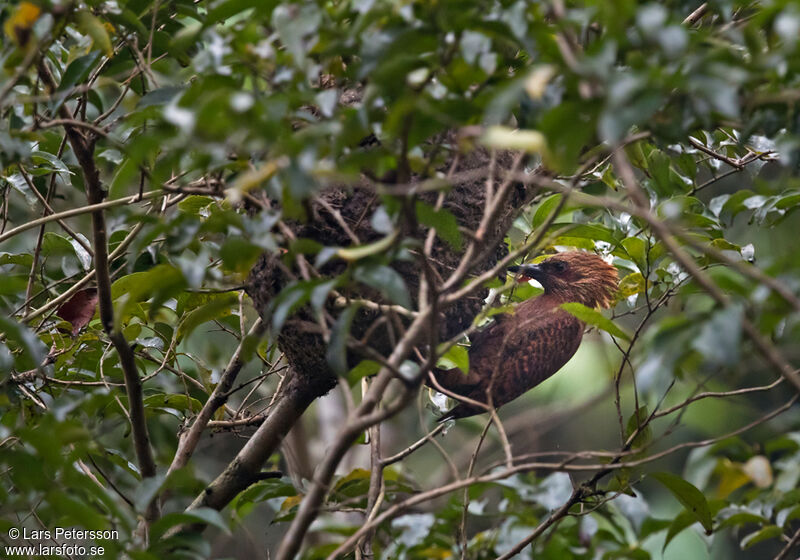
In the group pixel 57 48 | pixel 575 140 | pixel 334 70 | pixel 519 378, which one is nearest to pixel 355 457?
pixel 519 378

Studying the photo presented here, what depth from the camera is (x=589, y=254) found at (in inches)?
115

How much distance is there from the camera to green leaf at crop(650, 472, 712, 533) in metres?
1.71

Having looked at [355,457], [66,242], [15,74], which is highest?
[15,74]

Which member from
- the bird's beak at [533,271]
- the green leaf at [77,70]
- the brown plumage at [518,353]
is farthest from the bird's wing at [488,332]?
the green leaf at [77,70]

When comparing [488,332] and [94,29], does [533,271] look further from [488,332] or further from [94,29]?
[94,29]

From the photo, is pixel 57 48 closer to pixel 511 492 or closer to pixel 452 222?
pixel 452 222

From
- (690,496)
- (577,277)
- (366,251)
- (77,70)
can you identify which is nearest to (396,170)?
(366,251)

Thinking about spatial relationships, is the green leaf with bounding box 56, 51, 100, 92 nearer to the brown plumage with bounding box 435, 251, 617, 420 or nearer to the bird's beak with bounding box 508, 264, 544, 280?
the brown plumage with bounding box 435, 251, 617, 420

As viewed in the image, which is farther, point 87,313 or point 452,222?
point 87,313

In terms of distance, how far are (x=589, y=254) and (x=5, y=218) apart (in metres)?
1.97

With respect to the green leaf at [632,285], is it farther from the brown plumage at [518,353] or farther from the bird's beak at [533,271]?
the bird's beak at [533,271]

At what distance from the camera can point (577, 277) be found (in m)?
2.91

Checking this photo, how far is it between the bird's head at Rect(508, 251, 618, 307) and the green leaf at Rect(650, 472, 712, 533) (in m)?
1.19

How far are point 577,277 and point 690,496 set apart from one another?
128 centimetres
